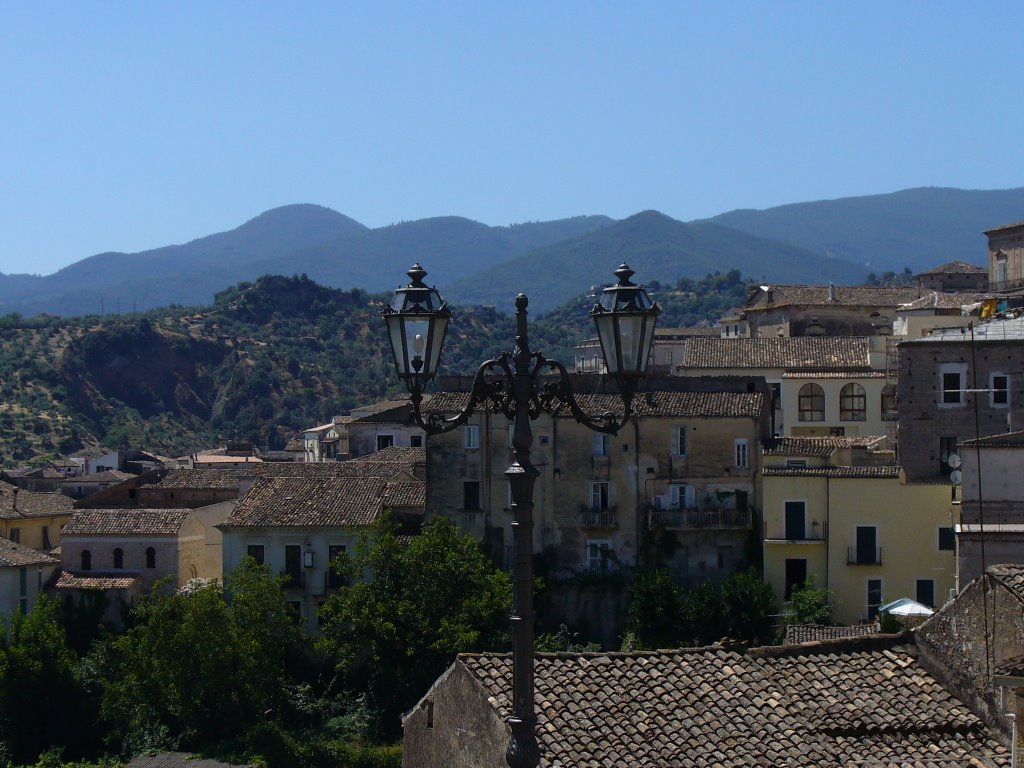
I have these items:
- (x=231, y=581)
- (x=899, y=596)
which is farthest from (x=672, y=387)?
(x=231, y=581)

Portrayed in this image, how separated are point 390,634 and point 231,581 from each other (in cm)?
655

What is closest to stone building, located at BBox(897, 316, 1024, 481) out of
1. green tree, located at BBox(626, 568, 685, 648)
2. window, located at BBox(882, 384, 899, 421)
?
green tree, located at BBox(626, 568, 685, 648)

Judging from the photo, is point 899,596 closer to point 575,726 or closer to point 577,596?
point 577,596

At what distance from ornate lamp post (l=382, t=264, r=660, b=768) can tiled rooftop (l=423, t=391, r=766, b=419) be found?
130 ft

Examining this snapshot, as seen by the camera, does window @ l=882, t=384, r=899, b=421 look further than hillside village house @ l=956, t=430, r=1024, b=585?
Yes

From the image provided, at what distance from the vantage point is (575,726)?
880 inches

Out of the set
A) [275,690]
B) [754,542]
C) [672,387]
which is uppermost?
[672,387]

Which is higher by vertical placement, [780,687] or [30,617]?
[780,687]

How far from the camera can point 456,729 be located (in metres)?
23.1

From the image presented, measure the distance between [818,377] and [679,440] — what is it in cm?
1181

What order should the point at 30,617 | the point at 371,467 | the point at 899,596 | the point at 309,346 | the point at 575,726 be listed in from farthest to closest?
the point at 309,346 < the point at 371,467 < the point at 30,617 < the point at 899,596 < the point at 575,726

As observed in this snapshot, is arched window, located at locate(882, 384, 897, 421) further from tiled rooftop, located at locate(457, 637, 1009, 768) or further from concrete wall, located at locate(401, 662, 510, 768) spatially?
concrete wall, located at locate(401, 662, 510, 768)

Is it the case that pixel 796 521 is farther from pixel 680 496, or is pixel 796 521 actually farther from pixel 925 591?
pixel 680 496

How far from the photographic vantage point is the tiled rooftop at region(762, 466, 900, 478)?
48.9 metres
